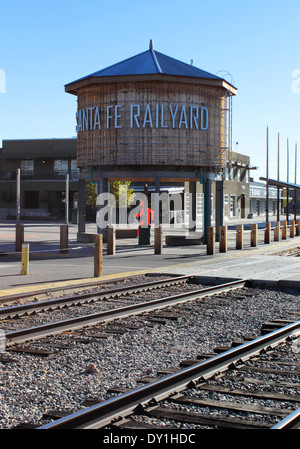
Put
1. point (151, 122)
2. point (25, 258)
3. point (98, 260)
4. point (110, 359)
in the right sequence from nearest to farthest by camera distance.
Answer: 1. point (110, 359)
2. point (98, 260)
3. point (25, 258)
4. point (151, 122)

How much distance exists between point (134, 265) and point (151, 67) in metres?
12.1

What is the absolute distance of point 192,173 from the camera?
28.6 meters

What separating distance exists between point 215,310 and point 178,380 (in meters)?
5.28

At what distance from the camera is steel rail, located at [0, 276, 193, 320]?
10875 millimetres

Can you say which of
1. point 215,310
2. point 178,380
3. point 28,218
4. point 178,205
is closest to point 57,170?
point 28,218

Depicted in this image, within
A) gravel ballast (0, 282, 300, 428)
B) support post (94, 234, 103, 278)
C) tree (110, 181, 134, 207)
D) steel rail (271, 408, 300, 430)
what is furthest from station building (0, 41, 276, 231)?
tree (110, 181, 134, 207)

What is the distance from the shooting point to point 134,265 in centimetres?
1986

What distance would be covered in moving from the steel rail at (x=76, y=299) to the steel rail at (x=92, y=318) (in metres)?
1.43

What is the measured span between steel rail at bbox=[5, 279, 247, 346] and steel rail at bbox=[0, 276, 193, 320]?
143 centimetres

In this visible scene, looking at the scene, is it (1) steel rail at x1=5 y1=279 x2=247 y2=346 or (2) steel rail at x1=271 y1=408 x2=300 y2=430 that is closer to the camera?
(2) steel rail at x1=271 y1=408 x2=300 y2=430

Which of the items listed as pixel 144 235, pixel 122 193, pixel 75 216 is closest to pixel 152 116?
pixel 144 235

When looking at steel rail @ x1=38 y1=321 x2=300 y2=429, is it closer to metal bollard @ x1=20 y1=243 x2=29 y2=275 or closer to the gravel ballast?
the gravel ballast

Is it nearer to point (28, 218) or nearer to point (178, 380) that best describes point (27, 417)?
point (178, 380)

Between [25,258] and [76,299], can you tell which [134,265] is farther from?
[76,299]
